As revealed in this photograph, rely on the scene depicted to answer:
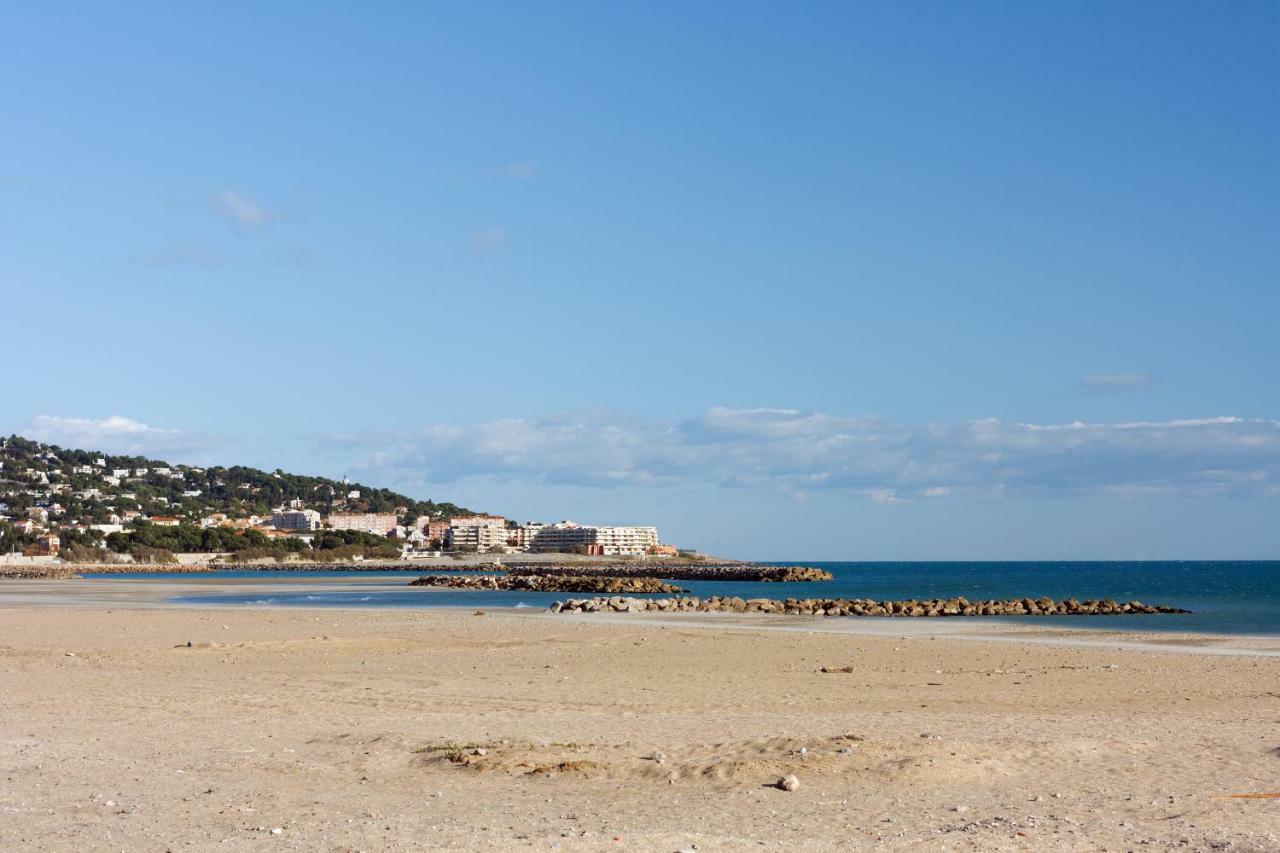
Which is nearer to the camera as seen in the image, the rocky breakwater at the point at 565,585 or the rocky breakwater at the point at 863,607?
the rocky breakwater at the point at 863,607

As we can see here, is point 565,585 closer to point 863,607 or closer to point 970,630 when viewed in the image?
point 863,607

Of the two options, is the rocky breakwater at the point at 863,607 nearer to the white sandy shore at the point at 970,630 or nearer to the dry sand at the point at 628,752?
the white sandy shore at the point at 970,630

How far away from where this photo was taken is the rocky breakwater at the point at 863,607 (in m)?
47.1

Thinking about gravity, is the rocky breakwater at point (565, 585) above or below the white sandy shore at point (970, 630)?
below

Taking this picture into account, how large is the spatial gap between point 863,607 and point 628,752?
36.0 m

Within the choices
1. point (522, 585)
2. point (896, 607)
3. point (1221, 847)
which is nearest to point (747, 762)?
point (1221, 847)

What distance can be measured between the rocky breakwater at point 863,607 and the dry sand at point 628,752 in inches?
849

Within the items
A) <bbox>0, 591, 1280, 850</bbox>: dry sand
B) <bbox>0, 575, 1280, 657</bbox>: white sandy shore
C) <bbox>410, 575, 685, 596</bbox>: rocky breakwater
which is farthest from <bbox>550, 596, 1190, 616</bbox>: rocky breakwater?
<bbox>410, 575, 685, 596</bbox>: rocky breakwater

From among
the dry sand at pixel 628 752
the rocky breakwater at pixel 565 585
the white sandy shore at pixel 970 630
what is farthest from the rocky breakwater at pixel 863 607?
the rocky breakwater at pixel 565 585

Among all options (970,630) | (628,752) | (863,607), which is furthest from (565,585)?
(628,752)

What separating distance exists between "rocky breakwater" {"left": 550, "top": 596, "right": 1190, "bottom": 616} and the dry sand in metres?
21.6

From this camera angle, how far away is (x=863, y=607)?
4806cm

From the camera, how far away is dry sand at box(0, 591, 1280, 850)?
9914 mm

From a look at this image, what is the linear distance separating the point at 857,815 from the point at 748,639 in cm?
2151
